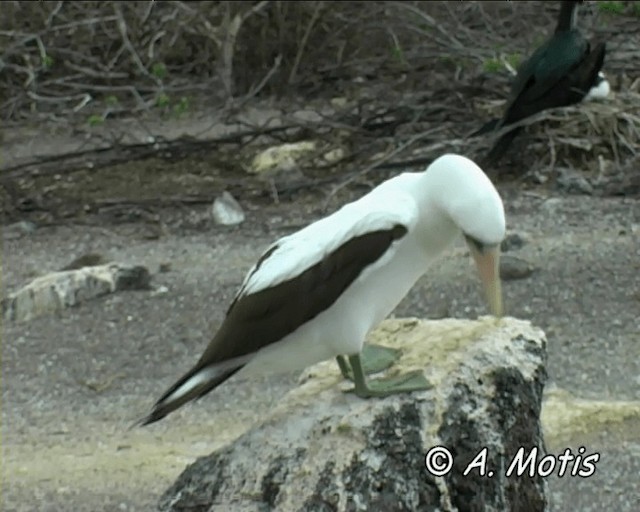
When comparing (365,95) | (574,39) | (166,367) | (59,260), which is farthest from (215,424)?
(365,95)

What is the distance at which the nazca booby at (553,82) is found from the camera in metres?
8.45

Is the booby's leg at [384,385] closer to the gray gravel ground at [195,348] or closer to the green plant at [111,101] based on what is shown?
the gray gravel ground at [195,348]

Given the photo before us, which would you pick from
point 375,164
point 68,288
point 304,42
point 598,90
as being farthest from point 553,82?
point 68,288

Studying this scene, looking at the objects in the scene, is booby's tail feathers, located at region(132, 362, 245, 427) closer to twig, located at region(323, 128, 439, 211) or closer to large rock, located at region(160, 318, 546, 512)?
large rock, located at region(160, 318, 546, 512)

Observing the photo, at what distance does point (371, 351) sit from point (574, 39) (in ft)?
17.3

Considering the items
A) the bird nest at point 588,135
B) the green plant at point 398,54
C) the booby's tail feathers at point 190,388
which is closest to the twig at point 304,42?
the green plant at point 398,54

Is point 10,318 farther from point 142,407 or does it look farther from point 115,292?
point 142,407

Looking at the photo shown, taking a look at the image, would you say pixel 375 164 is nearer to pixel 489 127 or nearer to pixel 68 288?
pixel 489 127

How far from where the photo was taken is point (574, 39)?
28.6ft

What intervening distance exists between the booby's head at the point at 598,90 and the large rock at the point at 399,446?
505 centimetres

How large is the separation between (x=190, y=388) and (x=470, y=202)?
32.4 inches

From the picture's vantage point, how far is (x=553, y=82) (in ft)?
27.9

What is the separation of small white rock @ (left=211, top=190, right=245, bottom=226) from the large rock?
4526 mm

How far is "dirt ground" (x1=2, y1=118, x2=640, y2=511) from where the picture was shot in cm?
465
